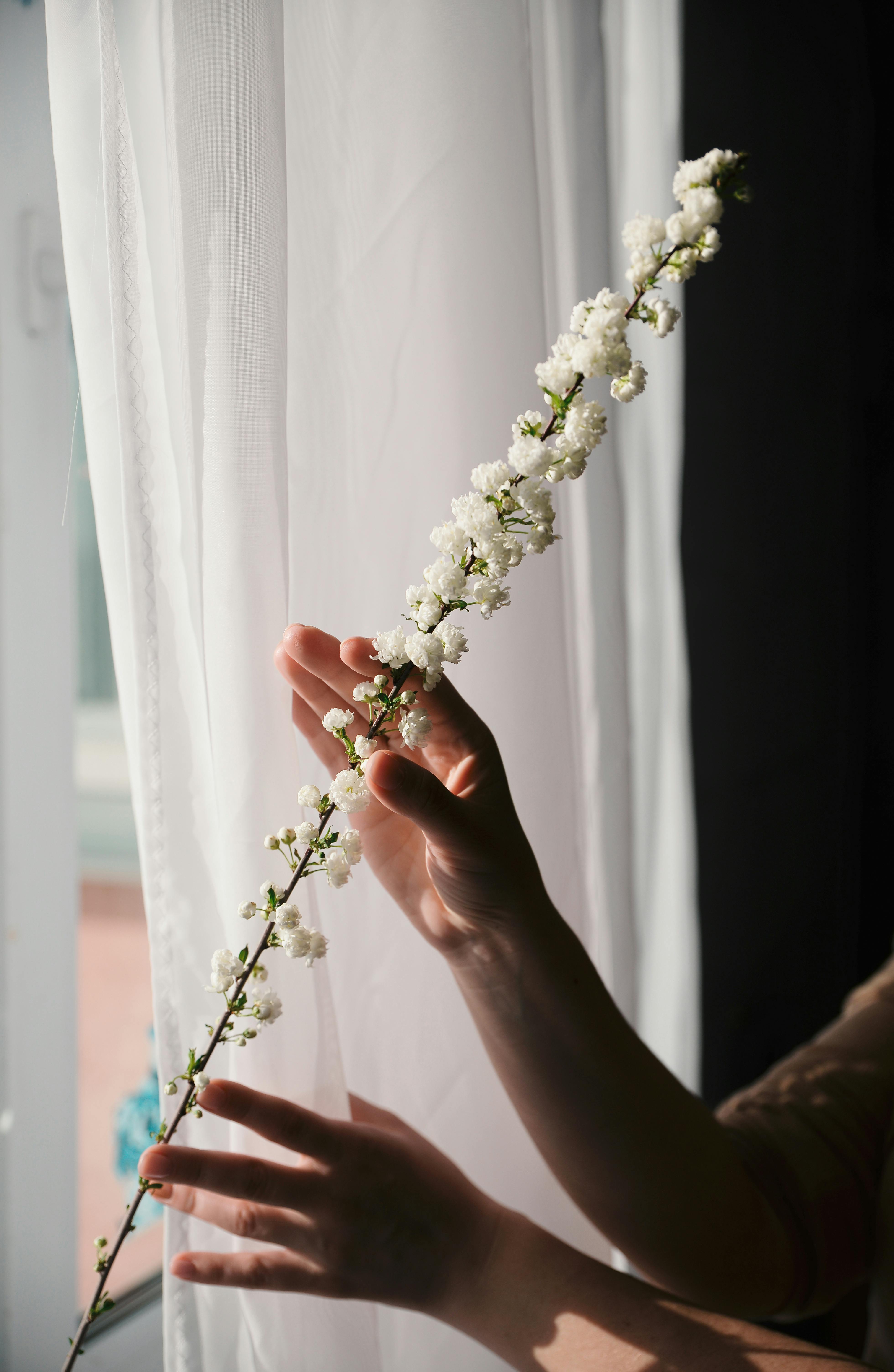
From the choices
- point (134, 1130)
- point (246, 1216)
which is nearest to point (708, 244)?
point (246, 1216)

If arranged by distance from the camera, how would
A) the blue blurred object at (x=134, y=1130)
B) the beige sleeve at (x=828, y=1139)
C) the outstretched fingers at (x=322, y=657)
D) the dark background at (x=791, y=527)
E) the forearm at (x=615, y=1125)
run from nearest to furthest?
the outstretched fingers at (x=322, y=657) → the forearm at (x=615, y=1125) → the beige sleeve at (x=828, y=1139) → the blue blurred object at (x=134, y=1130) → the dark background at (x=791, y=527)

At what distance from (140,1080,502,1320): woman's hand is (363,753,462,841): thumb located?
0.20 m

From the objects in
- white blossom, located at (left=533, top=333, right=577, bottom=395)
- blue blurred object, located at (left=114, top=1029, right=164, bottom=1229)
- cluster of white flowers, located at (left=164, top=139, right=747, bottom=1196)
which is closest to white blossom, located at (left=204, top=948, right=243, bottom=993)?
cluster of white flowers, located at (left=164, top=139, right=747, bottom=1196)

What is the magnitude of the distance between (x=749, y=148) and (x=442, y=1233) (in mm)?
1382

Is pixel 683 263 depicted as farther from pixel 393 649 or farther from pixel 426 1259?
pixel 426 1259

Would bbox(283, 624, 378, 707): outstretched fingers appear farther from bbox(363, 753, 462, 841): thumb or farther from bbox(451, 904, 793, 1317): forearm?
bbox(451, 904, 793, 1317): forearm

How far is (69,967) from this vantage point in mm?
785

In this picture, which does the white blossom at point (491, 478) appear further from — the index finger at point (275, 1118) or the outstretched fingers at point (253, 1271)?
the outstretched fingers at point (253, 1271)

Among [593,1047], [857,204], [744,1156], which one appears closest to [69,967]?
[593,1047]

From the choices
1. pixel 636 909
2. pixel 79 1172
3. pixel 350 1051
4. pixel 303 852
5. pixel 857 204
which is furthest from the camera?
pixel 857 204

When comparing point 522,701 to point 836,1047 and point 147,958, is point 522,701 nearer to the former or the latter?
point 836,1047

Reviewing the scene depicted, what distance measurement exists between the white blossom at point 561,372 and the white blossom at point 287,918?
29 centimetres

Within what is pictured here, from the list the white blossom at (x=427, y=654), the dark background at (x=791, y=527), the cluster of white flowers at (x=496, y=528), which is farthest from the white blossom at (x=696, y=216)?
the dark background at (x=791, y=527)

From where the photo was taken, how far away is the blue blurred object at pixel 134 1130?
0.95m
